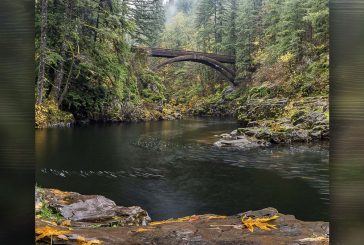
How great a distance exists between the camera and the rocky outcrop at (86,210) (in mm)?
6664

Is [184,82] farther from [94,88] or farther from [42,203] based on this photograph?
[42,203]

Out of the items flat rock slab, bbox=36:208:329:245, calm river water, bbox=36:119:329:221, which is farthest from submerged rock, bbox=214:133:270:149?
flat rock slab, bbox=36:208:329:245

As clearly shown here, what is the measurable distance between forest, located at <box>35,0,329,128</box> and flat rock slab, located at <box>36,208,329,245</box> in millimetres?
23988

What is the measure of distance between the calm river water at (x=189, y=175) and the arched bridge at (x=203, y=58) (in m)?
31.6

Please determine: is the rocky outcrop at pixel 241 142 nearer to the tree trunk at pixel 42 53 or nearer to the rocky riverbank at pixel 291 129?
the rocky riverbank at pixel 291 129

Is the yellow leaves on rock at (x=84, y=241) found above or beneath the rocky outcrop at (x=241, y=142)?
above

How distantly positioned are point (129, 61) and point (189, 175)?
1022 inches

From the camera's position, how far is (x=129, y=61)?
1502 inches

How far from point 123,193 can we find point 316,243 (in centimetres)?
787

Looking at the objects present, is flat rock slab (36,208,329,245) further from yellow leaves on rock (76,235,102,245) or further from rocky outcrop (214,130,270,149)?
rocky outcrop (214,130,270,149)

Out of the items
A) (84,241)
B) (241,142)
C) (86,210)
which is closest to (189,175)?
(86,210)

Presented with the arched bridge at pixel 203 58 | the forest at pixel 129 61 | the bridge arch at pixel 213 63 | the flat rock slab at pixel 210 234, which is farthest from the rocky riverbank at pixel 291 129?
the bridge arch at pixel 213 63

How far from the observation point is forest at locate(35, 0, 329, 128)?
102ft

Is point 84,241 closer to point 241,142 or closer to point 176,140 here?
point 241,142
